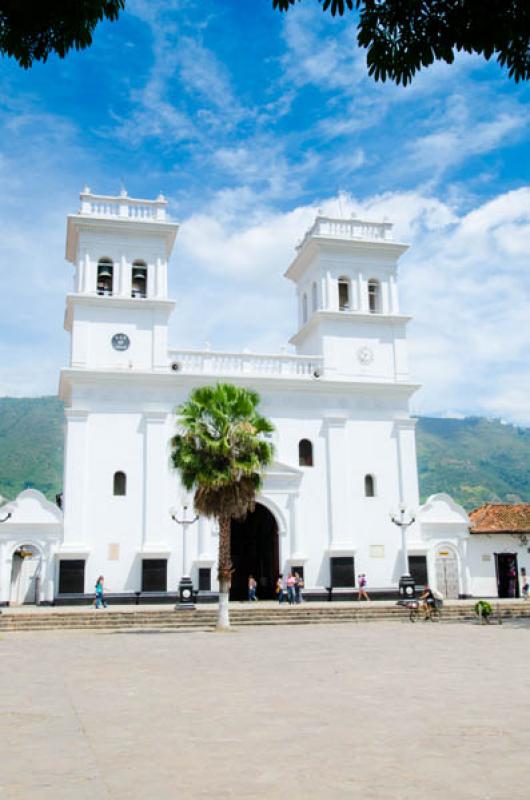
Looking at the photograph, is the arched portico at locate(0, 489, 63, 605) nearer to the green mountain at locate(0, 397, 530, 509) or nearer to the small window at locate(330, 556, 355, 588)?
the small window at locate(330, 556, 355, 588)

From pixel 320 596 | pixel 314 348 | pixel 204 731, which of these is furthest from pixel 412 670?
pixel 314 348

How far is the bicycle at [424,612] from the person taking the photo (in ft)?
81.5

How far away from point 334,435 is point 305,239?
355 inches

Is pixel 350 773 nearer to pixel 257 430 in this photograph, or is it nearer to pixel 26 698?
pixel 26 698

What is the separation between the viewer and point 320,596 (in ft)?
97.9

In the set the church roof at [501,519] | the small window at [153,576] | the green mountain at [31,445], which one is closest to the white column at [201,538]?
the small window at [153,576]

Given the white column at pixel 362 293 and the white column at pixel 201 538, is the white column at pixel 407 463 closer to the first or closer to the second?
the white column at pixel 362 293

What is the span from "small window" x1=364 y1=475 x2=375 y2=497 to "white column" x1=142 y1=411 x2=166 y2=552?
811 cm

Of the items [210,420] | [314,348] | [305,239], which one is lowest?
[210,420]

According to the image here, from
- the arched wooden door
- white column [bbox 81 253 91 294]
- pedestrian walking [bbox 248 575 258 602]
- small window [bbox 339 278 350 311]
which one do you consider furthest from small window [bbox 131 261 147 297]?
the arched wooden door

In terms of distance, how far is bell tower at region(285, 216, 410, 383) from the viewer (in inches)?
1300

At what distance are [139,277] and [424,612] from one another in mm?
16827

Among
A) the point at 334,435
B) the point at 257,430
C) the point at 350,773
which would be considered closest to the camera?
the point at 350,773

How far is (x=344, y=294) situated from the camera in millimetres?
34406
